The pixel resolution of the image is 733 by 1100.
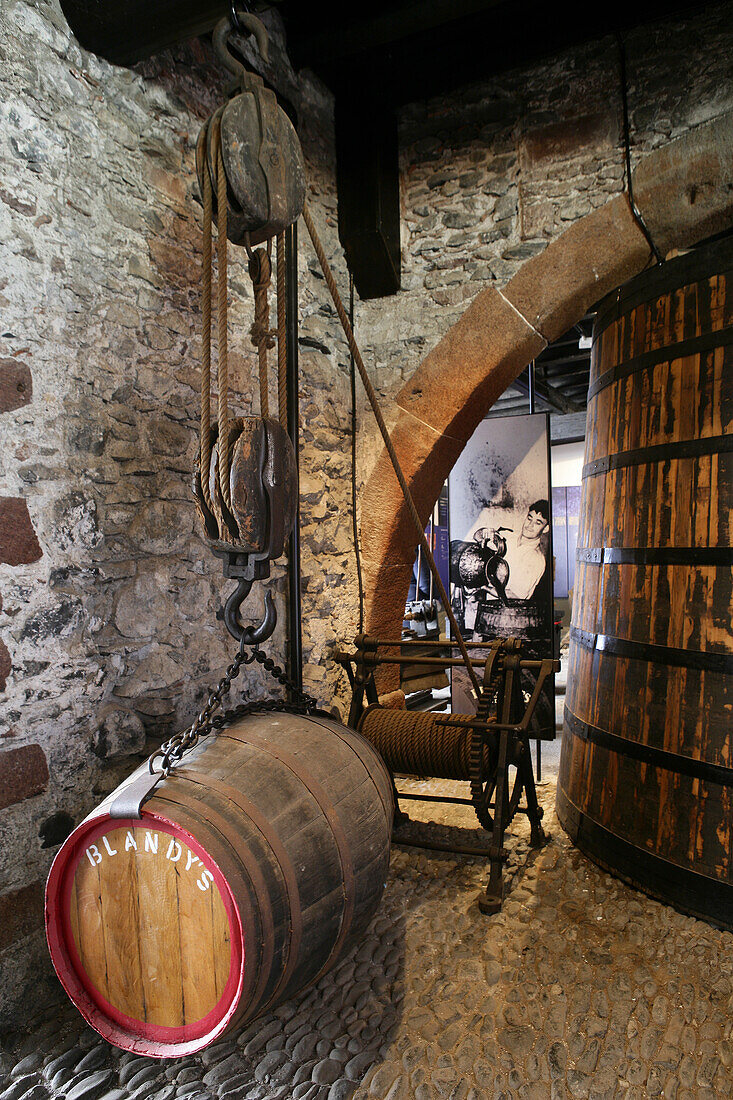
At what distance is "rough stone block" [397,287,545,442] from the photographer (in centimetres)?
313


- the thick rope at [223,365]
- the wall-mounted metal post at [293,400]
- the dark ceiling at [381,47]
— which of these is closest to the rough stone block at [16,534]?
the thick rope at [223,365]

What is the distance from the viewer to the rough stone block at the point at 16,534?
1.91 meters

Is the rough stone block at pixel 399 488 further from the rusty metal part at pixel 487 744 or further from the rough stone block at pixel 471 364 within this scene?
the rusty metal part at pixel 487 744

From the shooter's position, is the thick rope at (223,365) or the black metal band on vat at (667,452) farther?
the black metal band on vat at (667,452)

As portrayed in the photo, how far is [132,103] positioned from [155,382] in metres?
0.98

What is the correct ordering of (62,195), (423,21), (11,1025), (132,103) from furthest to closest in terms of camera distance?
(423,21), (132,103), (62,195), (11,1025)

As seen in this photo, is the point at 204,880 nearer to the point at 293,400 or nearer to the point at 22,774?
the point at 22,774

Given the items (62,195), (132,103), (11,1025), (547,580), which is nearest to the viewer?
(11,1025)

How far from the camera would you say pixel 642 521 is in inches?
95.0

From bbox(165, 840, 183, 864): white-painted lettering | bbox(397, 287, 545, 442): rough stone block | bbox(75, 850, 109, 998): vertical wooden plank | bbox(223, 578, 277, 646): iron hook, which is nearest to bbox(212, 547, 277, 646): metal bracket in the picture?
bbox(223, 578, 277, 646): iron hook

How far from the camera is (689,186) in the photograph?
9.12 ft

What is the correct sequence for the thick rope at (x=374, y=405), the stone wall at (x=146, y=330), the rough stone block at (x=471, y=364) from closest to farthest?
the stone wall at (x=146, y=330) < the thick rope at (x=374, y=405) < the rough stone block at (x=471, y=364)

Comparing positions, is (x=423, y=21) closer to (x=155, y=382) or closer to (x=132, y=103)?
(x=132, y=103)

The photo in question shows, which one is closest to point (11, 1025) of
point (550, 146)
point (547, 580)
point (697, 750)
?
point (697, 750)
